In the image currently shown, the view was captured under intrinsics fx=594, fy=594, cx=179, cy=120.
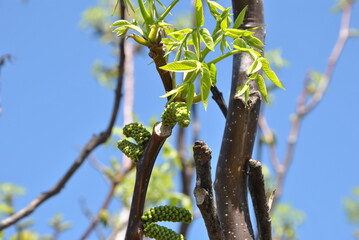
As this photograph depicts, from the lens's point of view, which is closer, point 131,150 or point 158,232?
point 158,232

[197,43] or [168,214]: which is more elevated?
[197,43]

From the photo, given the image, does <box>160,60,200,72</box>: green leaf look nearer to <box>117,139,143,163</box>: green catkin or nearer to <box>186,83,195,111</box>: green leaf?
<box>186,83,195,111</box>: green leaf

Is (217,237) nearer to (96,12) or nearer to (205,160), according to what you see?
(205,160)

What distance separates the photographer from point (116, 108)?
13.3 ft

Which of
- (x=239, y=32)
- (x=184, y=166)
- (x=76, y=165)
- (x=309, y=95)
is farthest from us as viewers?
(x=309, y=95)

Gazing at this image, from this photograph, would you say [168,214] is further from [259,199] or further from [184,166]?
[184,166]

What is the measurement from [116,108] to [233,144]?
196 centimetres

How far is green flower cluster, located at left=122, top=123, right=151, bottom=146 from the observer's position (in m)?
1.82

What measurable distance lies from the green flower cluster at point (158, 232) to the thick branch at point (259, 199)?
447mm

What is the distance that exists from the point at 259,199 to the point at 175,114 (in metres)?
0.55

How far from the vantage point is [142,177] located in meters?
1.73

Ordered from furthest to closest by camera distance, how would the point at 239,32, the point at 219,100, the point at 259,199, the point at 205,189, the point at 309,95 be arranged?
the point at 309,95
the point at 219,100
the point at 259,199
the point at 239,32
the point at 205,189

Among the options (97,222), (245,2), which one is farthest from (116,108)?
(245,2)

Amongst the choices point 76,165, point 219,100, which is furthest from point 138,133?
point 76,165
